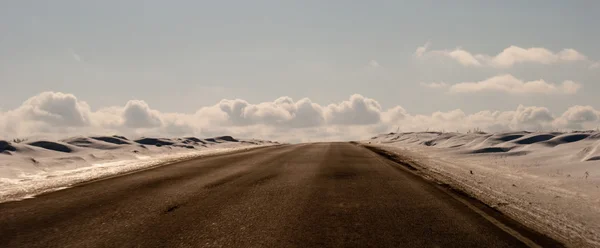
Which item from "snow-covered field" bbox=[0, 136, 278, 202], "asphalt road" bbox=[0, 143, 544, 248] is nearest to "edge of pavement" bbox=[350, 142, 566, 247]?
"asphalt road" bbox=[0, 143, 544, 248]

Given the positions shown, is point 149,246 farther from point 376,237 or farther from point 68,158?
point 68,158

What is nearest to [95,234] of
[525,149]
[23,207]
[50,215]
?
[50,215]

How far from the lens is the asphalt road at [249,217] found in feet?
13.8

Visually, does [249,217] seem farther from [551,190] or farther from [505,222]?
[551,190]

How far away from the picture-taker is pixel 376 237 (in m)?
4.26

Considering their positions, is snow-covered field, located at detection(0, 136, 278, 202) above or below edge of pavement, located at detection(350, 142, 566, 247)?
above

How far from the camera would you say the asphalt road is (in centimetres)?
420

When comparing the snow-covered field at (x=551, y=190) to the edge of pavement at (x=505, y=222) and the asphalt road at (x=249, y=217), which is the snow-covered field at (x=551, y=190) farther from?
the asphalt road at (x=249, y=217)

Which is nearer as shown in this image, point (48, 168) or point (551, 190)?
point (551, 190)

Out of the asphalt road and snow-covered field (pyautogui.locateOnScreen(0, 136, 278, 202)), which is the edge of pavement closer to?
the asphalt road

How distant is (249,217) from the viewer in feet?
17.3

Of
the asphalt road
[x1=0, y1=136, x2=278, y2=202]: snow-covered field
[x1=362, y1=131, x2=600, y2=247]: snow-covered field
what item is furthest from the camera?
[x1=0, y1=136, x2=278, y2=202]: snow-covered field

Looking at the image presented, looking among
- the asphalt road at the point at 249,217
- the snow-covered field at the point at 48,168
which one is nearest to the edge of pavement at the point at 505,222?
the asphalt road at the point at 249,217

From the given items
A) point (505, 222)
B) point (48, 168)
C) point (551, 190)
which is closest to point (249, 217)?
point (505, 222)
